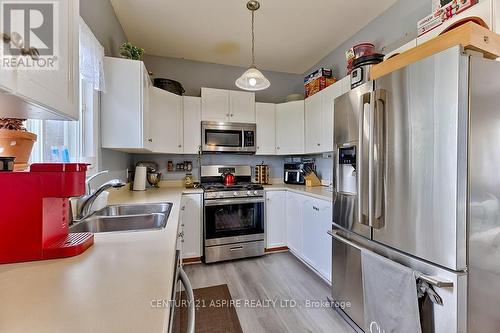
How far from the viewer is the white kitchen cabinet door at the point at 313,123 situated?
8.96 ft

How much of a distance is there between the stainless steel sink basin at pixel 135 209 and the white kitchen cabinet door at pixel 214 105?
1.54 meters

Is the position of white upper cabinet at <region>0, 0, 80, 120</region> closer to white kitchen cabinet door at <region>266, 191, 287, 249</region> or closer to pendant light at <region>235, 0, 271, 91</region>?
pendant light at <region>235, 0, 271, 91</region>

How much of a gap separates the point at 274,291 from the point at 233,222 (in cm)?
97

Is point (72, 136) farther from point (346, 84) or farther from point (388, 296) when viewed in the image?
point (346, 84)

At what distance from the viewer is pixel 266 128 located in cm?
324

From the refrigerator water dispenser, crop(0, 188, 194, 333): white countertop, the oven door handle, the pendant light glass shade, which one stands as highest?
the pendant light glass shade

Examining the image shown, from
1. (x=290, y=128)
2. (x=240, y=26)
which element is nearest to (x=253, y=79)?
(x=240, y=26)

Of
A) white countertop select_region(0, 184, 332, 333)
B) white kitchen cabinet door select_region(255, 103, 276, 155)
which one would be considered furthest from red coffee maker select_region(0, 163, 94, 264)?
white kitchen cabinet door select_region(255, 103, 276, 155)

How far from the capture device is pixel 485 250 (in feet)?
3.41

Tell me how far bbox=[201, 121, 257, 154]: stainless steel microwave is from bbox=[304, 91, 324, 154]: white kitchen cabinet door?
0.74 metres

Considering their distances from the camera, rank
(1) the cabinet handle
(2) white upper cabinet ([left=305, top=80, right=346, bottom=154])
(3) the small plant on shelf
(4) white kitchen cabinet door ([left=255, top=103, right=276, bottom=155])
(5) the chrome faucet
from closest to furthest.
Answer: (1) the cabinet handle, (5) the chrome faucet, (3) the small plant on shelf, (2) white upper cabinet ([left=305, top=80, right=346, bottom=154]), (4) white kitchen cabinet door ([left=255, top=103, right=276, bottom=155])

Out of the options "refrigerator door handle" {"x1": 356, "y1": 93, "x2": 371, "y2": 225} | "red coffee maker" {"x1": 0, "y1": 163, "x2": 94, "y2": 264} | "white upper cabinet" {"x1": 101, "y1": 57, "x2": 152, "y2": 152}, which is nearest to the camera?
"red coffee maker" {"x1": 0, "y1": 163, "x2": 94, "y2": 264}

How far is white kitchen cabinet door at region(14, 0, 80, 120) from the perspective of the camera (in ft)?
1.88

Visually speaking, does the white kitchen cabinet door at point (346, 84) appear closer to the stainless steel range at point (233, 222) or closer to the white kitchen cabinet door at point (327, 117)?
the white kitchen cabinet door at point (327, 117)
